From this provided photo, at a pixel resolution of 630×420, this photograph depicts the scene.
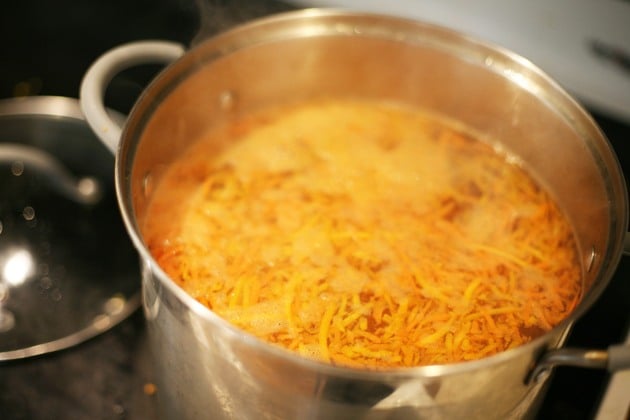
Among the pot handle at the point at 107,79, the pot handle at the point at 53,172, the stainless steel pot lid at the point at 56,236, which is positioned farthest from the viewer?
the pot handle at the point at 53,172

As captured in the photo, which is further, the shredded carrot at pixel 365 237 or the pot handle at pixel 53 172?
the pot handle at pixel 53 172

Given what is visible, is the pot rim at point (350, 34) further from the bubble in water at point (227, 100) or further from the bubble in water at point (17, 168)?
the bubble in water at point (17, 168)

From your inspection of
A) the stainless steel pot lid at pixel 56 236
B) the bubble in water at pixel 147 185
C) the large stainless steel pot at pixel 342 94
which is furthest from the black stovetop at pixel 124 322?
the bubble in water at pixel 147 185

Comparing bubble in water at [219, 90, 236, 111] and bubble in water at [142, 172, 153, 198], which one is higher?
bubble in water at [219, 90, 236, 111]

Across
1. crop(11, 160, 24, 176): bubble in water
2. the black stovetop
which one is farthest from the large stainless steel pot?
crop(11, 160, 24, 176): bubble in water

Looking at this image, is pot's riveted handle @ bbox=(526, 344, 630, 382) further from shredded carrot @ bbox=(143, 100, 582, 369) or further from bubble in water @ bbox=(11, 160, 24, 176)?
bubble in water @ bbox=(11, 160, 24, 176)

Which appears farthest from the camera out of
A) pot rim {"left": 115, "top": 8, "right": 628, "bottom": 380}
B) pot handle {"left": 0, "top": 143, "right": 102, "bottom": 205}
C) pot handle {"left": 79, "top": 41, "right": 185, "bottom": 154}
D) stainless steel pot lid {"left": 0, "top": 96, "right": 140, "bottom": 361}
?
pot handle {"left": 0, "top": 143, "right": 102, "bottom": 205}

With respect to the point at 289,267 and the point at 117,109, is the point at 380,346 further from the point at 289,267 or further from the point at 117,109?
the point at 117,109

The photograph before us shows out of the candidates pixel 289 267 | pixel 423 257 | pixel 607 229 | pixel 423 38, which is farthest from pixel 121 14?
pixel 607 229

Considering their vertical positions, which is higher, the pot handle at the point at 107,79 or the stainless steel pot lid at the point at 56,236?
the pot handle at the point at 107,79
